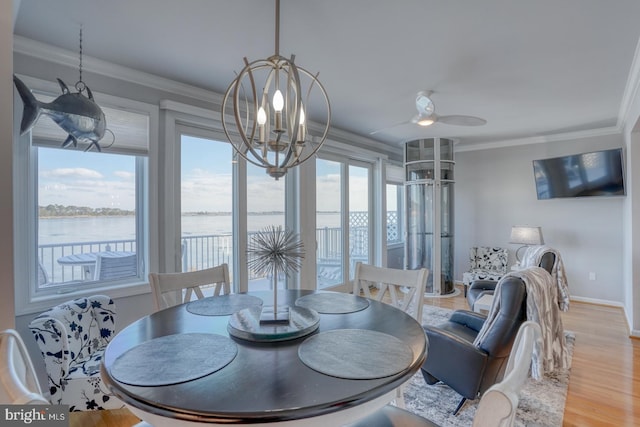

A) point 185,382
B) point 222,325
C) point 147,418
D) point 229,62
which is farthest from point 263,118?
point 229,62

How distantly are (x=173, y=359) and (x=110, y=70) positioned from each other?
7.80 ft

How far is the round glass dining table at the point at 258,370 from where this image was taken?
841mm

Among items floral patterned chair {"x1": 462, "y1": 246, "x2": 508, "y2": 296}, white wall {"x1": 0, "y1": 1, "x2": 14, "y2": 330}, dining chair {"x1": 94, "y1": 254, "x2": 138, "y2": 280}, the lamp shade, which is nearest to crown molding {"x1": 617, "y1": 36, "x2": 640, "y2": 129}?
the lamp shade

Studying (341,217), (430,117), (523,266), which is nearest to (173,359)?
(430,117)

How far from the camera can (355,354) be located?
112 cm

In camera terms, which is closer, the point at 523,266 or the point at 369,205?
the point at 523,266

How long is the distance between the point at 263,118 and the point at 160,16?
1.09 m

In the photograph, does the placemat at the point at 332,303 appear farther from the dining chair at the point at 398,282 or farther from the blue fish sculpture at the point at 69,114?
the blue fish sculpture at the point at 69,114

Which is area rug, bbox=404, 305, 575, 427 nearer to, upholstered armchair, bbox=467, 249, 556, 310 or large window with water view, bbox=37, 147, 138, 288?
upholstered armchair, bbox=467, 249, 556, 310

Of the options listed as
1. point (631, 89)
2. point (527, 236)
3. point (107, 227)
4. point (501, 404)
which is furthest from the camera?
point (527, 236)

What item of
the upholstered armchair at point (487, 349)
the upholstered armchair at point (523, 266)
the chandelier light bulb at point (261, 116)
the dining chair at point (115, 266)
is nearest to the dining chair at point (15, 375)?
the chandelier light bulb at point (261, 116)

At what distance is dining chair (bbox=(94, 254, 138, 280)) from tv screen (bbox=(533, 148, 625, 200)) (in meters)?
5.38

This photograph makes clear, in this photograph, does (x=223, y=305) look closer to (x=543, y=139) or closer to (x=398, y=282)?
(x=398, y=282)

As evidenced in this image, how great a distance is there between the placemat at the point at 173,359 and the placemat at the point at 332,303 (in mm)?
541
